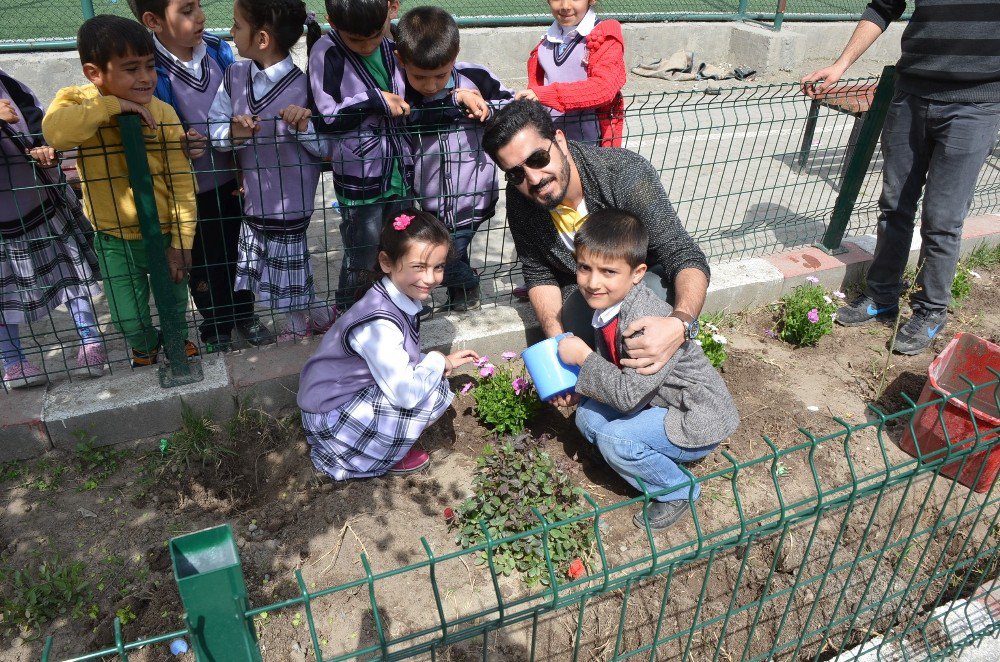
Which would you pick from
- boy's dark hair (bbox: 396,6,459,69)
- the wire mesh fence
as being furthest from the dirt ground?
boy's dark hair (bbox: 396,6,459,69)

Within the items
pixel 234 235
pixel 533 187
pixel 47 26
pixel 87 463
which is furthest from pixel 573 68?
pixel 47 26

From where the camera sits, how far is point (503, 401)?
3.43 m

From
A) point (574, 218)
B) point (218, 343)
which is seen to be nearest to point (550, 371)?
point (574, 218)

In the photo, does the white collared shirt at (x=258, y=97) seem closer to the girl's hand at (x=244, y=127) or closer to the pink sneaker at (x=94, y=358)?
the girl's hand at (x=244, y=127)

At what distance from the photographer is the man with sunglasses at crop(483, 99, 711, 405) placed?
9.87 ft

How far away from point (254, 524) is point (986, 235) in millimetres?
4939

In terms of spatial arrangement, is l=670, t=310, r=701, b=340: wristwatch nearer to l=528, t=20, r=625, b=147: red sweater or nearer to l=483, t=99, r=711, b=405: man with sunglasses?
l=483, t=99, r=711, b=405: man with sunglasses

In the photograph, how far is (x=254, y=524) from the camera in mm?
3018

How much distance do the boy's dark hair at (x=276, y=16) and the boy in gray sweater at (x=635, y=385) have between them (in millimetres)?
1470

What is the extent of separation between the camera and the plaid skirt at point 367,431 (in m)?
3.01

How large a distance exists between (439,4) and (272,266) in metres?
7.95

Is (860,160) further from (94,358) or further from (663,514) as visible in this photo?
(94,358)

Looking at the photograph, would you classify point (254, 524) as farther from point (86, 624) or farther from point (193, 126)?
point (193, 126)

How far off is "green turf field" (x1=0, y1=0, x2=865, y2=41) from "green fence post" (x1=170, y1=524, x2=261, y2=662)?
8379 millimetres
